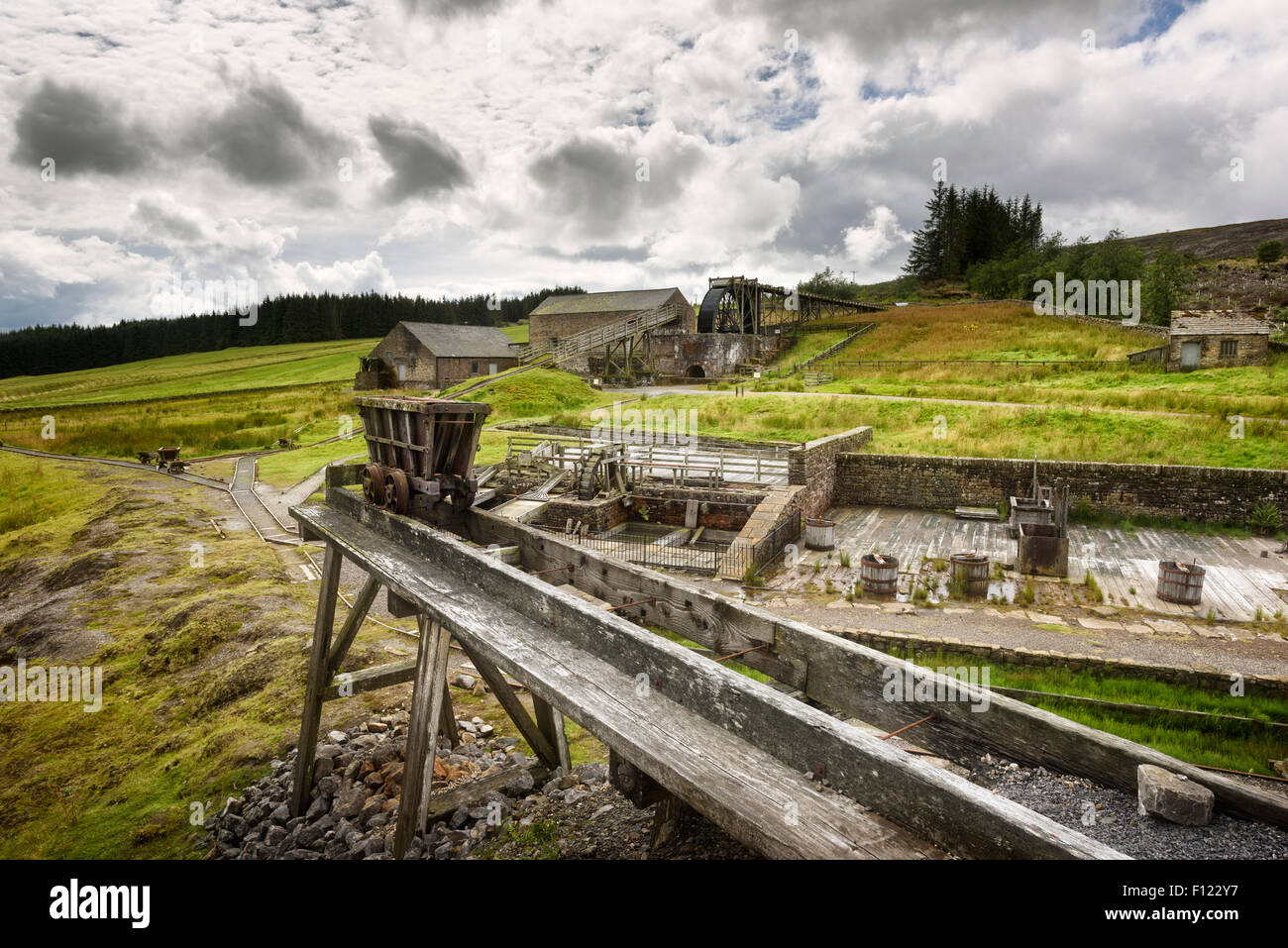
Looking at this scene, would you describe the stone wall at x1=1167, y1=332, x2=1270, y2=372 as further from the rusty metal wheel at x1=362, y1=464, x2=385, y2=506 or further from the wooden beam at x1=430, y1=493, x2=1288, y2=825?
the rusty metal wheel at x1=362, y1=464, x2=385, y2=506

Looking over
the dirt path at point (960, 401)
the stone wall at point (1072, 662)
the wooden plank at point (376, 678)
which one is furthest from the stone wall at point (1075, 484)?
the wooden plank at point (376, 678)

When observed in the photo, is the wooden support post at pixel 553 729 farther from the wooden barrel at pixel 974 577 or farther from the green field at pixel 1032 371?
the green field at pixel 1032 371

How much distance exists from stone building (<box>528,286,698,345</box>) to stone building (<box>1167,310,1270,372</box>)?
34.1 meters

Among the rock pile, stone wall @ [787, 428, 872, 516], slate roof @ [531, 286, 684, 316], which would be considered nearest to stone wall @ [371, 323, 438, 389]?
slate roof @ [531, 286, 684, 316]

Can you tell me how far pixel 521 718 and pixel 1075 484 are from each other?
17.1 meters

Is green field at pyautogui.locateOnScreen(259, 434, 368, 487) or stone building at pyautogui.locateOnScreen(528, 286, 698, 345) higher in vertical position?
stone building at pyautogui.locateOnScreen(528, 286, 698, 345)

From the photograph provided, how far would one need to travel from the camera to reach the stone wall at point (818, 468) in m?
17.2

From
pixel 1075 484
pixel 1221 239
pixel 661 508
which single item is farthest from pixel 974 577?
pixel 1221 239

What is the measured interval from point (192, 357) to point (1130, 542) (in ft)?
385

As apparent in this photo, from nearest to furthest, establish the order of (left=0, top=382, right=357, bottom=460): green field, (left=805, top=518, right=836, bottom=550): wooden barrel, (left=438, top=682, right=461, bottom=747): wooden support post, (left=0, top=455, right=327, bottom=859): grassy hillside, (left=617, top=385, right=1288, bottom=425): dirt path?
(left=0, top=455, right=327, bottom=859): grassy hillside < (left=438, top=682, right=461, bottom=747): wooden support post < (left=805, top=518, right=836, bottom=550): wooden barrel < (left=617, top=385, right=1288, bottom=425): dirt path < (left=0, top=382, right=357, bottom=460): green field

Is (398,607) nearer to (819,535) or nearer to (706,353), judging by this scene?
(819,535)

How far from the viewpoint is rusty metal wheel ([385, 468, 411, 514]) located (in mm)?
6320

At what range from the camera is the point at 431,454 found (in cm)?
619
